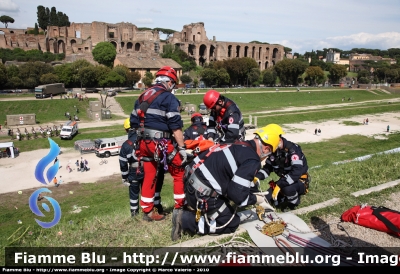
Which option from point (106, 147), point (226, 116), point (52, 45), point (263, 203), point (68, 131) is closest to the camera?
point (263, 203)

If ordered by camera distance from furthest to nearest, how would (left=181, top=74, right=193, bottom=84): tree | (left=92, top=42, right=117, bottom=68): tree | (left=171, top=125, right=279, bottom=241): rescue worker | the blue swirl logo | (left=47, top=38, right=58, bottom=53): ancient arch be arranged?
1. (left=47, top=38, right=58, bottom=53): ancient arch
2. (left=92, top=42, right=117, bottom=68): tree
3. (left=181, top=74, right=193, bottom=84): tree
4. the blue swirl logo
5. (left=171, top=125, right=279, bottom=241): rescue worker

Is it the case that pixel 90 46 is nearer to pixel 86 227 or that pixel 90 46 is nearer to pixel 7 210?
pixel 7 210

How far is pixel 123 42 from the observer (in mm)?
105500

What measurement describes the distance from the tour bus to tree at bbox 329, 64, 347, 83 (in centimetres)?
9285

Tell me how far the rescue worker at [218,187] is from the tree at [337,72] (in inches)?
4625

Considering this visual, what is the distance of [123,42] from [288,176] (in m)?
109

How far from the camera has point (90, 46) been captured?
331 ft

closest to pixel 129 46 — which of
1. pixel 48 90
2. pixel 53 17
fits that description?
pixel 53 17

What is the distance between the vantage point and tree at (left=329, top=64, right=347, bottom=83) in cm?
10894

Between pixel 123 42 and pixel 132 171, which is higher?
pixel 123 42

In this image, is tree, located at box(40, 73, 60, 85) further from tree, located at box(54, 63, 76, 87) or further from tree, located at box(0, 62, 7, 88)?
tree, located at box(0, 62, 7, 88)

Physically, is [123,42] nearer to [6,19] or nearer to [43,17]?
[43,17]

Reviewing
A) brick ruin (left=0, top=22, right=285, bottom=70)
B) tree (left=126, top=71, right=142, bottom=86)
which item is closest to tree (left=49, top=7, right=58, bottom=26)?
brick ruin (left=0, top=22, right=285, bottom=70)

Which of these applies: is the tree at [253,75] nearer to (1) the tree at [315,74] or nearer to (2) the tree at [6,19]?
(1) the tree at [315,74]
